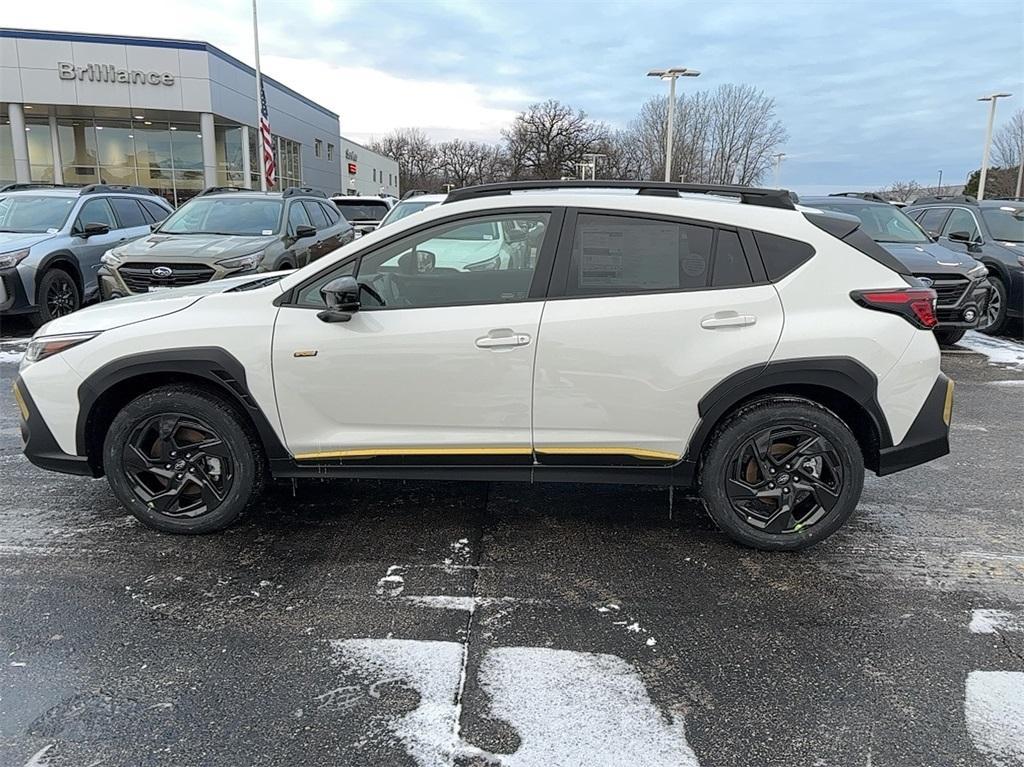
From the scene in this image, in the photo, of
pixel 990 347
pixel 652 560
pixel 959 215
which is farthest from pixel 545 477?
pixel 959 215

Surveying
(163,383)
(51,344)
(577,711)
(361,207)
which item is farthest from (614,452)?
(361,207)

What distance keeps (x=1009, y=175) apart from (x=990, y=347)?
1680 inches

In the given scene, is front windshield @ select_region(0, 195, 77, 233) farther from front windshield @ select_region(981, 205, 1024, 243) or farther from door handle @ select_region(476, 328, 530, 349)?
front windshield @ select_region(981, 205, 1024, 243)

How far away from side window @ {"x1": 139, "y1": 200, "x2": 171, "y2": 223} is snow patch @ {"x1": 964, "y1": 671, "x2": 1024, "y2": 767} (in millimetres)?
12598

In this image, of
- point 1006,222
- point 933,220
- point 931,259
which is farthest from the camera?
point 933,220

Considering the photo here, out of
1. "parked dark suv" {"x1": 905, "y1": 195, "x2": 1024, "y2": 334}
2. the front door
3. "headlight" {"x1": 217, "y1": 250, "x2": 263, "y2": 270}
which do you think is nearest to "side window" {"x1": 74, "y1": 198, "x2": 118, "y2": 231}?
"headlight" {"x1": 217, "y1": 250, "x2": 263, "y2": 270}

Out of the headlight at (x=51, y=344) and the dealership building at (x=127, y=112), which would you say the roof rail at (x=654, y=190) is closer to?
the headlight at (x=51, y=344)

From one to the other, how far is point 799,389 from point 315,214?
9029 mm

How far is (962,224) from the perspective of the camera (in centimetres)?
1117

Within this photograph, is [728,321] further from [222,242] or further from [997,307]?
[997,307]

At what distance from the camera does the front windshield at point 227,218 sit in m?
9.51

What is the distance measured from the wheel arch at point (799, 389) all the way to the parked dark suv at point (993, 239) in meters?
7.95

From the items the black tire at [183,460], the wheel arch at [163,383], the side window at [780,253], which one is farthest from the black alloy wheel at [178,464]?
the side window at [780,253]

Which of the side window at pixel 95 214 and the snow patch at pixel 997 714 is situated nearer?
the snow patch at pixel 997 714
